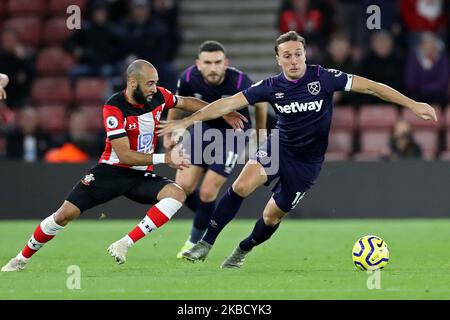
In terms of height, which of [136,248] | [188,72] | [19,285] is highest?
[188,72]

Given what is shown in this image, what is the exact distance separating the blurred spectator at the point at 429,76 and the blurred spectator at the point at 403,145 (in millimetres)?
1361

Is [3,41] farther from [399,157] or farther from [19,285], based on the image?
[19,285]

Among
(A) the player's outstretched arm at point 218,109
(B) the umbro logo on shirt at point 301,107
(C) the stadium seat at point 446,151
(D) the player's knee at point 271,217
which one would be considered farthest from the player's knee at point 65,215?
(C) the stadium seat at point 446,151

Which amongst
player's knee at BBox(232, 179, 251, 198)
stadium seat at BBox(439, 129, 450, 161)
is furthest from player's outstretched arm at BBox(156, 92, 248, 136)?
stadium seat at BBox(439, 129, 450, 161)

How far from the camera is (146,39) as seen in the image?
18.1m

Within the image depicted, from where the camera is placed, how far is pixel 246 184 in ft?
31.8

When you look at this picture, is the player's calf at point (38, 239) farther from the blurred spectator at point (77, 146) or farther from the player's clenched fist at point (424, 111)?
the blurred spectator at point (77, 146)

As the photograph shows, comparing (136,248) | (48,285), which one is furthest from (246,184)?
(136,248)

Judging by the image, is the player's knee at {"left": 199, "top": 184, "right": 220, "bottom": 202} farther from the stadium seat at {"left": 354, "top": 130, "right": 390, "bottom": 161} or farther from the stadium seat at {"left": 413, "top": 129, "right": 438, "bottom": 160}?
the stadium seat at {"left": 413, "top": 129, "right": 438, "bottom": 160}

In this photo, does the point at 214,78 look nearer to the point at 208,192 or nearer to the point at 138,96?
the point at 208,192

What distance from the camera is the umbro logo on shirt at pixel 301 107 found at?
369 inches

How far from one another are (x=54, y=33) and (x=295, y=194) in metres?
11.5

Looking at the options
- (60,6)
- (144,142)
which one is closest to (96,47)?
(60,6)
